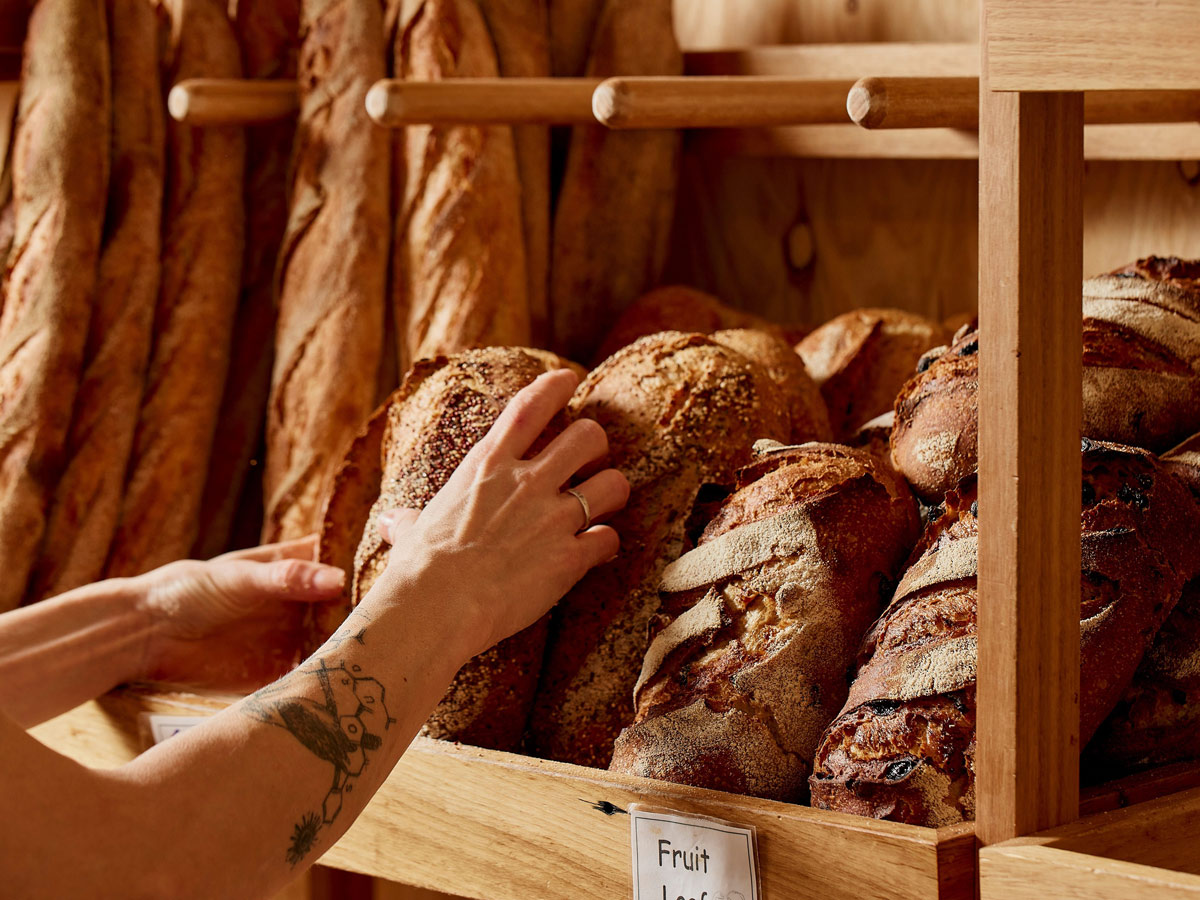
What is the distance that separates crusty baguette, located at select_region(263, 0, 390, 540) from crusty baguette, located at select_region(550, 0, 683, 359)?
26 cm

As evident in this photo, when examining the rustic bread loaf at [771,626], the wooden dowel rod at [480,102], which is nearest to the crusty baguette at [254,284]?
the wooden dowel rod at [480,102]

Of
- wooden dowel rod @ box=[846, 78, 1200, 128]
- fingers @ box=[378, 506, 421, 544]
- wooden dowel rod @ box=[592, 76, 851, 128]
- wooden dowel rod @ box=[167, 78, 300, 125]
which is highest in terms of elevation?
wooden dowel rod @ box=[167, 78, 300, 125]

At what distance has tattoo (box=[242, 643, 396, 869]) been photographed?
91 cm

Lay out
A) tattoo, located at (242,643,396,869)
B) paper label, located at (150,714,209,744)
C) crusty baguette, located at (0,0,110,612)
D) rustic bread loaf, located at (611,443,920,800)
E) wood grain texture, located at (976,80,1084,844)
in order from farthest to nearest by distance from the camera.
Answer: crusty baguette, located at (0,0,110,612) < paper label, located at (150,714,209,744) < rustic bread loaf, located at (611,443,920,800) < tattoo, located at (242,643,396,869) < wood grain texture, located at (976,80,1084,844)

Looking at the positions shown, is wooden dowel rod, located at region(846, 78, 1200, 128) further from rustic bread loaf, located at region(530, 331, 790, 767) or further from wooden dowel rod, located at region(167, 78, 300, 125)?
wooden dowel rod, located at region(167, 78, 300, 125)

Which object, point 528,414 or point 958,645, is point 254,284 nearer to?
point 528,414

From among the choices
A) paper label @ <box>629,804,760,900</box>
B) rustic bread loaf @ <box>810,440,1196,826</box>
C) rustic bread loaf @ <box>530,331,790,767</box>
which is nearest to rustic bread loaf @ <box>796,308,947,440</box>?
rustic bread loaf @ <box>530,331,790,767</box>

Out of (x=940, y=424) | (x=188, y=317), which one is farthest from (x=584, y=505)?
(x=188, y=317)

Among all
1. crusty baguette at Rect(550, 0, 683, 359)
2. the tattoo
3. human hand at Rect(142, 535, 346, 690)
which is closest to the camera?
the tattoo

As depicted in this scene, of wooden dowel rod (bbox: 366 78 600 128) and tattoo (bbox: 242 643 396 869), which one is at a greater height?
wooden dowel rod (bbox: 366 78 600 128)

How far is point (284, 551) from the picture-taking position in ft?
5.08

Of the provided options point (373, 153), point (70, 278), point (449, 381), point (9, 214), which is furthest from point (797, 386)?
point (9, 214)

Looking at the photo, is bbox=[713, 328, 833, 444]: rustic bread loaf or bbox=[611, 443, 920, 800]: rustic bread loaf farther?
bbox=[713, 328, 833, 444]: rustic bread loaf

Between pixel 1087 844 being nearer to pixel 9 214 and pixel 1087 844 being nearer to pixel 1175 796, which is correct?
pixel 1175 796
